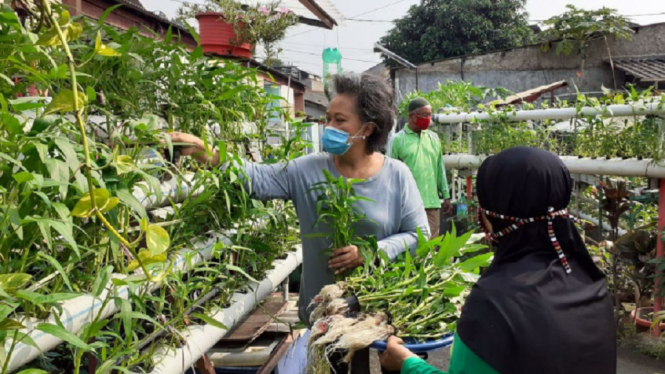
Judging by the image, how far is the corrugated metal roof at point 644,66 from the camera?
15.7 m

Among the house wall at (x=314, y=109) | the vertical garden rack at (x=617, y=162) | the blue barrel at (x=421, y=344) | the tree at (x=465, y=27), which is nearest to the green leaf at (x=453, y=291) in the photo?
the blue barrel at (x=421, y=344)

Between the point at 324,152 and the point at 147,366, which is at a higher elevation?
the point at 324,152

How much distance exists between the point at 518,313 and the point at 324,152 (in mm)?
1428

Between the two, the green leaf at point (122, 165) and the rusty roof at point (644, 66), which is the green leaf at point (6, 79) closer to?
the green leaf at point (122, 165)

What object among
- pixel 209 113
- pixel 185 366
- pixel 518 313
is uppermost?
pixel 209 113

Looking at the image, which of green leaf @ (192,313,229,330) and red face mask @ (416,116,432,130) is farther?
red face mask @ (416,116,432,130)

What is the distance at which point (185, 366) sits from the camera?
1.81m

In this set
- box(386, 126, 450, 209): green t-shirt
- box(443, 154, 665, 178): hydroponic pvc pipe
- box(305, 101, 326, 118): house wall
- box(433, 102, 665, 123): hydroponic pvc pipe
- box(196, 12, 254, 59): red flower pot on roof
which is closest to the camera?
box(196, 12, 254, 59): red flower pot on roof

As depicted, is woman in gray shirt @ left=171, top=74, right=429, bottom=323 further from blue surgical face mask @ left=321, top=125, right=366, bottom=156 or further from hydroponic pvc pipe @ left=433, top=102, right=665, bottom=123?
hydroponic pvc pipe @ left=433, top=102, right=665, bottom=123

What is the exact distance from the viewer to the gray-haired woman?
264 centimetres

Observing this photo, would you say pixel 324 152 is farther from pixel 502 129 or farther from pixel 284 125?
pixel 502 129

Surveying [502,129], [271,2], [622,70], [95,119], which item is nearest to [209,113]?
[95,119]

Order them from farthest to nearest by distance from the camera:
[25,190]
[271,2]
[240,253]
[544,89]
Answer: [544,89] → [271,2] → [240,253] → [25,190]

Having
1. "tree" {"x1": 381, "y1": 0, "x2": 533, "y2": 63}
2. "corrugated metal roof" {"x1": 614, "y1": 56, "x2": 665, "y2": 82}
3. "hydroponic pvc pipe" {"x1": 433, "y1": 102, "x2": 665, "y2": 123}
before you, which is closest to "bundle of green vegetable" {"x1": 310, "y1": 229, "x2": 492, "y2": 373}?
"hydroponic pvc pipe" {"x1": 433, "y1": 102, "x2": 665, "y2": 123}
